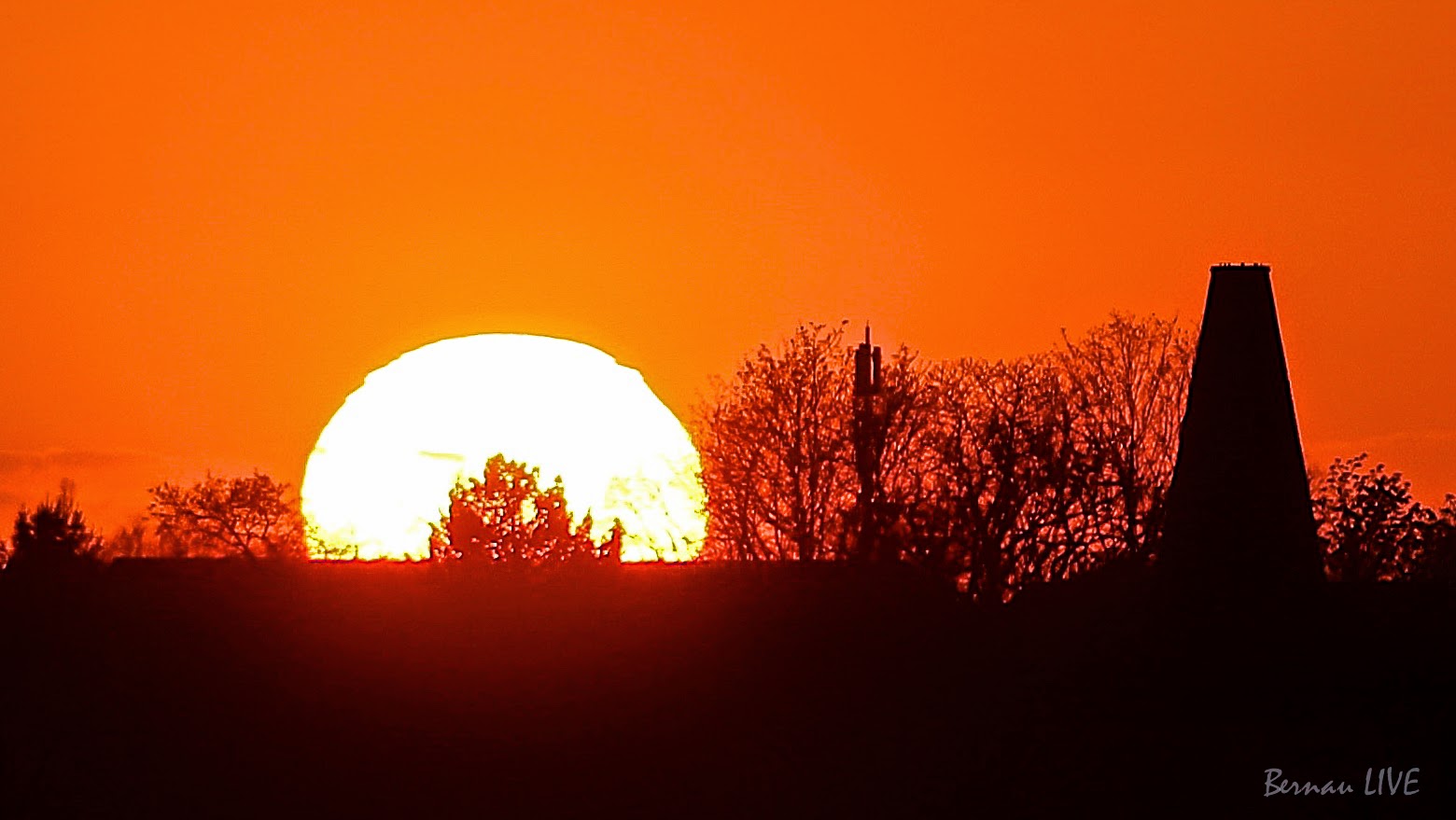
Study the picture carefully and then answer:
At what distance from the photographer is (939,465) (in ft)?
203

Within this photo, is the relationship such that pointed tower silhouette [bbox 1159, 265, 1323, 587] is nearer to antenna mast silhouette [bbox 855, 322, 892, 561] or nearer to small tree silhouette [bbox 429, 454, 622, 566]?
antenna mast silhouette [bbox 855, 322, 892, 561]

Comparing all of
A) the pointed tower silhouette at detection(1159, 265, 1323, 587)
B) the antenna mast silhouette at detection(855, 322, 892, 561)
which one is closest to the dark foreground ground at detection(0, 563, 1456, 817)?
the pointed tower silhouette at detection(1159, 265, 1323, 587)

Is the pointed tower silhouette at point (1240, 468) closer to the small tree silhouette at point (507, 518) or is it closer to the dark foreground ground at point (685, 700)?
the dark foreground ground at point (685, 700)

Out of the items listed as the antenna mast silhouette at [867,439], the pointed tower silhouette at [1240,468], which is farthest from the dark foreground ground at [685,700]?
the antenna mast silhouette at [867,439]

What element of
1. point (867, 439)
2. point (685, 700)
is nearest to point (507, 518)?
point (867, 439)

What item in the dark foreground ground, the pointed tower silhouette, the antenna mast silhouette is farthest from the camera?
the antenna mast silhouette

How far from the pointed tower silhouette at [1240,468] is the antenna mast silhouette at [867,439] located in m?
17.6

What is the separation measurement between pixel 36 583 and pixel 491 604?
654 centimetres

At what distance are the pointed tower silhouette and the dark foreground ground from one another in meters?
0.53

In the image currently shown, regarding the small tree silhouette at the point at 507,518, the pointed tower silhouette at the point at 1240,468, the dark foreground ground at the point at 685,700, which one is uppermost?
the small tree silhouette at the point at 507,518

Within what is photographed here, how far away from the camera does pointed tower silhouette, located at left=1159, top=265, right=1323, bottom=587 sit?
40969 millimetres

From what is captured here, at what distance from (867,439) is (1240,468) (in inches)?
839

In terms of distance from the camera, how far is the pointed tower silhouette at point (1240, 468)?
40969 mm

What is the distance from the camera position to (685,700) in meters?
38.5
